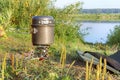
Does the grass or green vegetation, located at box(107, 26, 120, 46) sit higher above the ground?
the grass

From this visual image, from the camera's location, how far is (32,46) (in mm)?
9422

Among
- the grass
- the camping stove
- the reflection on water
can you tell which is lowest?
the reflection on water

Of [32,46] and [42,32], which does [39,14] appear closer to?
[32,46]

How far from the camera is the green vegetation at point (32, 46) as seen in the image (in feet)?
22.2

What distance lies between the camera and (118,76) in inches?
304

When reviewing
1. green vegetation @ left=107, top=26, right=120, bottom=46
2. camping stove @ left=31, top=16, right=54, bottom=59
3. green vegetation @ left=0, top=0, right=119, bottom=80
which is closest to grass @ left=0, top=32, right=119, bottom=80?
green vegetation @ left=0, top=0, right=119, bottom=80

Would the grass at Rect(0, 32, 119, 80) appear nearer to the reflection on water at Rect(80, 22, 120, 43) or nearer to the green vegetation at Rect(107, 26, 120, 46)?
the reflection on water at Rect(80, 22, 120, 43)

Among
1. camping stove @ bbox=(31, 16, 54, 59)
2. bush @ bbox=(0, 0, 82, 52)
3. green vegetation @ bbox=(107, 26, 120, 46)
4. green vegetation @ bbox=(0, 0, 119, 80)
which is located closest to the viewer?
green vegetation @ bbox=(0, 0, 119, 80)

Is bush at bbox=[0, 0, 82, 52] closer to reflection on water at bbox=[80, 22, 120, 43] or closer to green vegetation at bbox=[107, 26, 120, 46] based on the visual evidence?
reflection on water at bbox=[80, 22, 120, 43]

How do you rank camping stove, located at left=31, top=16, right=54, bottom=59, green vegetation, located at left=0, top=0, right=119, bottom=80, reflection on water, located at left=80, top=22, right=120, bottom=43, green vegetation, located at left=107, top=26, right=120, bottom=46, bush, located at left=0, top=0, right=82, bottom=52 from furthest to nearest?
1. green vegetation, located at left=107, top=26, right=120, bottom=46
2. reflection on water, located at left=80, top=22, right=120, bottom=43
3. bush, located at left=0, top=0, right=82, bottom=52
4. camping stove, located at left=31, top=16, right=54, bottom=59
5. green vegetation, located at left=0, top=0, right=119, bottom=80

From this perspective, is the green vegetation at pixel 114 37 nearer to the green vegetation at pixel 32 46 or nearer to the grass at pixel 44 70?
the green vegetation at pixel 32 46

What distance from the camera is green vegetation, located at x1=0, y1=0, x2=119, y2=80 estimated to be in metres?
6.77

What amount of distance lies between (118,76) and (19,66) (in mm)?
1735

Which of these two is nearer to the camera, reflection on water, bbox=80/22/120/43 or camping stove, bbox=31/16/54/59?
camping stove, bbox=31/16/54/59
